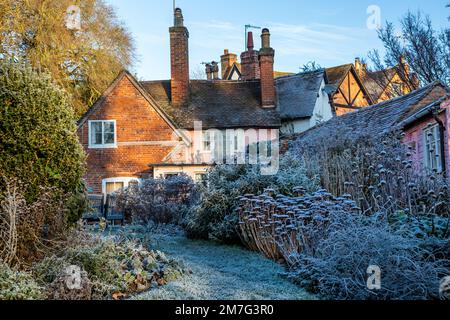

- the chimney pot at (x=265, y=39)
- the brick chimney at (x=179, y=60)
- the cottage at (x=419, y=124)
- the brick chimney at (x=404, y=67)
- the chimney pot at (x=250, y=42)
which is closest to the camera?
the cottage at (x=419, y=124)

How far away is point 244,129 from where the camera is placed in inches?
933

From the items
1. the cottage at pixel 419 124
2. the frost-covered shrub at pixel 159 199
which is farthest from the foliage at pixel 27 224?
the cottage at pixel 419 124

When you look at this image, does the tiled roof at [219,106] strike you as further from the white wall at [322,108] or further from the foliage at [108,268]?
the foliage at [108,268]

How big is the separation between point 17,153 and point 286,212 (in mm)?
3898

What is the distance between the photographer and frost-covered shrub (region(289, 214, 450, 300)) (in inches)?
199

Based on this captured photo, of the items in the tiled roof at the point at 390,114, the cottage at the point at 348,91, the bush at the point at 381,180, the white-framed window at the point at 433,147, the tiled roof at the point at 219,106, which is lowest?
the bush at the point at 381,180

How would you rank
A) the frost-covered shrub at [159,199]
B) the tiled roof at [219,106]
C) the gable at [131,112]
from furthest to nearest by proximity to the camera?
the tiled roof at [219,106] < the gable at [131,112] < the frost-covered shrub at [159,199]

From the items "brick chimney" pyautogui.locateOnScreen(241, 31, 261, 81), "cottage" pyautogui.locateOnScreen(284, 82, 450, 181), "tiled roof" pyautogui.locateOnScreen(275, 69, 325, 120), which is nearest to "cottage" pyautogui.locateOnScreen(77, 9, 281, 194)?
"brick chimney" pyautogui.locateOnScreen(241, 31, 261, 81)

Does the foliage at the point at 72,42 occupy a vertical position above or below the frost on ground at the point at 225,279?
above

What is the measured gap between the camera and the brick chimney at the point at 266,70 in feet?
79.5

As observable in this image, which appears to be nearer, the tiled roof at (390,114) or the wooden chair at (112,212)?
the tiled roof at (390,114)

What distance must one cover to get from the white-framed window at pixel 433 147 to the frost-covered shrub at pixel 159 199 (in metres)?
6.17
